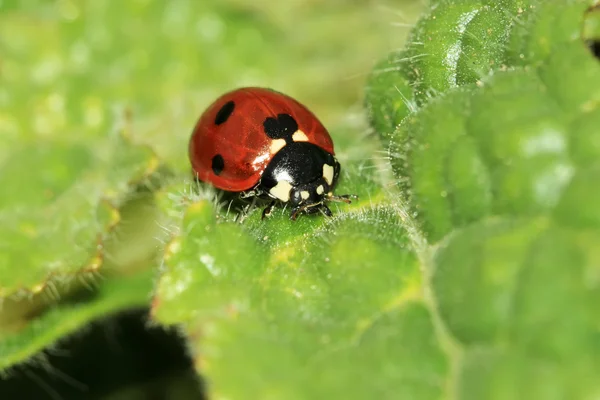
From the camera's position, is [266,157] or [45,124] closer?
[266,157]

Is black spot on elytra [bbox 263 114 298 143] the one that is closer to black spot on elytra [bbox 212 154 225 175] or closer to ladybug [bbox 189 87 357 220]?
ladybug [bbox 189 87 357 220]

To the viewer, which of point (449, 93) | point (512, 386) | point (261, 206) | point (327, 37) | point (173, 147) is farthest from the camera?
point (327, 37)

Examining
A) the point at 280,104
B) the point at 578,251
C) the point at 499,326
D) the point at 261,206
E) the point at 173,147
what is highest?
the point at 173,147

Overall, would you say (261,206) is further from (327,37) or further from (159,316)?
(327,37)

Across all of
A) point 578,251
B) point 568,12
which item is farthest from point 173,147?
point 578,251

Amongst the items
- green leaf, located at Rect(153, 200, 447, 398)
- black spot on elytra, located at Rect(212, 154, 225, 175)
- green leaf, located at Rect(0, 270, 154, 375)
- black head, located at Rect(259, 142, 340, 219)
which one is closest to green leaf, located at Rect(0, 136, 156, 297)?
green leaf, located at Rect(0, 270, 154, 375)

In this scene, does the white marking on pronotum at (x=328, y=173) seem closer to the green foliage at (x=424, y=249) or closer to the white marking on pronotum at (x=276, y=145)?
the green foliage at (x=424, y=249)

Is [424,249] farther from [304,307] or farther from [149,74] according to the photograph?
[149,74]

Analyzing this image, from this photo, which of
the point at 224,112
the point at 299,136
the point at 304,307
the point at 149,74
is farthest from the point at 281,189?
the point at 149,74

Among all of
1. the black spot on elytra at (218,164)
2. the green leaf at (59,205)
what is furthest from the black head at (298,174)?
the green leaf at (59,205)
